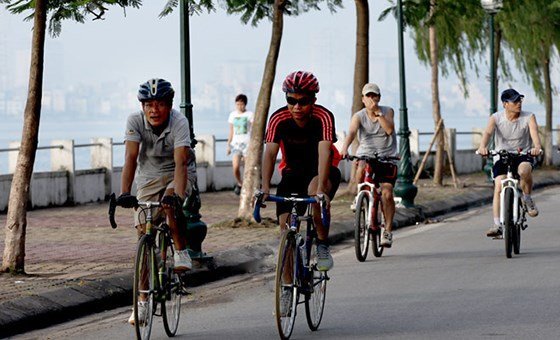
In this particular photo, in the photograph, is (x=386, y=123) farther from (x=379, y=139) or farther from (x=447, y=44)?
(x=447, y=44)

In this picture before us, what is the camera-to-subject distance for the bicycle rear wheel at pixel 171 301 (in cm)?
1019

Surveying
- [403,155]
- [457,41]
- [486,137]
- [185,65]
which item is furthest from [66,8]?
[457,41]

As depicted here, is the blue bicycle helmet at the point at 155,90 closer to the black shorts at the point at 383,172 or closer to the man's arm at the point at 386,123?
the man's arm at the point at 386,123

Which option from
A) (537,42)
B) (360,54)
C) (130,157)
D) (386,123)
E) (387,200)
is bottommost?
(387,200)

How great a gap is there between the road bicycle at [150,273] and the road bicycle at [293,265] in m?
0.66

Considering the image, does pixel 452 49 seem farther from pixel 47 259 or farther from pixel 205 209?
pixel 47 259

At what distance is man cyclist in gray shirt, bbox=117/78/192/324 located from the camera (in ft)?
33.4

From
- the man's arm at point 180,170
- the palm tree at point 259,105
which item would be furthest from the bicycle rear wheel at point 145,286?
the palm tree at point 259,105

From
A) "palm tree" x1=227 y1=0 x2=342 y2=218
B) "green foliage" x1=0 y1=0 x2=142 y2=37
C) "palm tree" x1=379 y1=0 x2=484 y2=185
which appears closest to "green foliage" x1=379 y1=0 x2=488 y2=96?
"palm tree" x1=379 y1=0 x2=484 y2=185

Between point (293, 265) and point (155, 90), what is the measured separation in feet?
4.85

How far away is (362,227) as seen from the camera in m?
16.2

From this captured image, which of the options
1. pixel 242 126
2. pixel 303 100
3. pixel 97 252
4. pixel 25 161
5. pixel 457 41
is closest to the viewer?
pixel 303 100

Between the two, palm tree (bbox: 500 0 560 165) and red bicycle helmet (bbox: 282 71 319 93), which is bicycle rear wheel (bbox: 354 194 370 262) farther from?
palm tree (bbox: 500 0 560 165)

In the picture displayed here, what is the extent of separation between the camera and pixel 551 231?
65.8 ft
